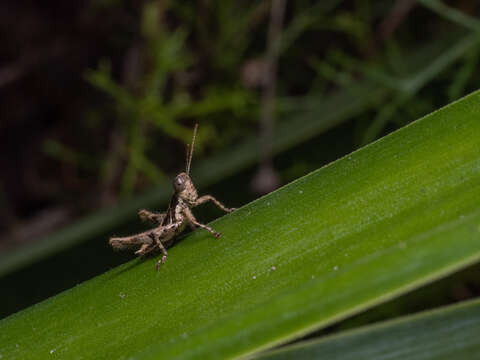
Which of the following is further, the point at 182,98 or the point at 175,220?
the point at 182,98

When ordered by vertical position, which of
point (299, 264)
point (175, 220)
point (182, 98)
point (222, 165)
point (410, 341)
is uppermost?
point (182, 98)

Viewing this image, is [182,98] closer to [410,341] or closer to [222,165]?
[222,165]

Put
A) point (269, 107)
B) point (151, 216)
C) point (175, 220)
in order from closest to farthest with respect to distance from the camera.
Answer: point (175, 220) → point (151, 216) → point (269, 107)

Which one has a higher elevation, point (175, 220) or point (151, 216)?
point (151, 216)

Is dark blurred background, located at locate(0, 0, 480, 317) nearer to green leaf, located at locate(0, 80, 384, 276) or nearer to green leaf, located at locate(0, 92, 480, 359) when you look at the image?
green leaf, located at locate(0, 80, 384, 276)

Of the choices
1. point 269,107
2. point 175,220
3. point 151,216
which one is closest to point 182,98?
point 269,107

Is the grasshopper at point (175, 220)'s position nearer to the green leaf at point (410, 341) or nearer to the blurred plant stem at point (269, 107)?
the blurred plant stem at point (269, 107)

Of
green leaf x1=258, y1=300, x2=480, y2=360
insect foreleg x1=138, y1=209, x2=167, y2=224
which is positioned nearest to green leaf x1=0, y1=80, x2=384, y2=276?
insect foreleg x1=138, y1=209, x2=167, y2=224

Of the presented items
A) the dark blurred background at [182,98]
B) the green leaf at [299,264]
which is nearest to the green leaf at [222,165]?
the dark blurred background at [182,98]
